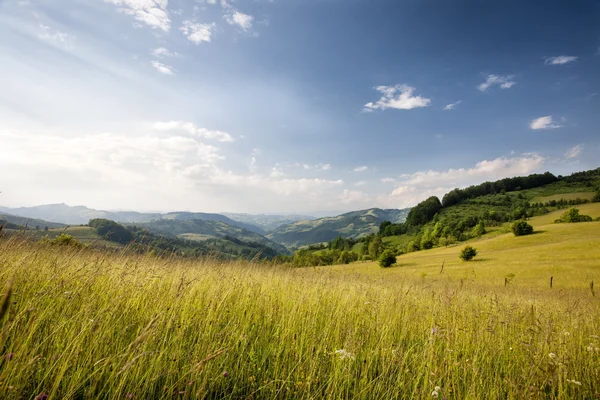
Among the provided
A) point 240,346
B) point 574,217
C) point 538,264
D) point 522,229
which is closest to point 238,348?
point 240,346

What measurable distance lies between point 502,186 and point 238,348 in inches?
8411

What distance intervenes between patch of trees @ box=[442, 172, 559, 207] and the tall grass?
177790 millimetres

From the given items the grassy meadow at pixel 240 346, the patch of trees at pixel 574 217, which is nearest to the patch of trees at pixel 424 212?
the patch of trees at pixel 574 217

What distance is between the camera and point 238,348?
142 inches

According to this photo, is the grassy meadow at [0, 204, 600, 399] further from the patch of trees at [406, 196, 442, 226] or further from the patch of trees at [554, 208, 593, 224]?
the patch of trees at [406, 196, 442, 226]

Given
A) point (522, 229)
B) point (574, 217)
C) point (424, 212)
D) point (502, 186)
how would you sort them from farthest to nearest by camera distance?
point (502, 186) < point (424, 212) < point (574, 217) < point (522, 229)

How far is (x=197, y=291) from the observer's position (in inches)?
215

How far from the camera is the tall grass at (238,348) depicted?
2521 mm

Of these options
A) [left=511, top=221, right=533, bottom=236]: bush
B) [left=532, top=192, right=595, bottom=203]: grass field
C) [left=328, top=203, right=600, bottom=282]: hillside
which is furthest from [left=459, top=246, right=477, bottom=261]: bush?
[left=532, top=192, right=595, bottom=203]: grass field

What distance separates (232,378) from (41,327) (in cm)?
225

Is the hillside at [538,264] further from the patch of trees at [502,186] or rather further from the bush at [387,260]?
the patch of trees at [502,186]

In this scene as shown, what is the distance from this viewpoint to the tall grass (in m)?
2.52

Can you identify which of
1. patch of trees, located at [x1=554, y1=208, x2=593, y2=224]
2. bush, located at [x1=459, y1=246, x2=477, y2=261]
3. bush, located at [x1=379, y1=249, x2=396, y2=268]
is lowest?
bush, located at [x1=379, y1=249, x2=396, y2=268]

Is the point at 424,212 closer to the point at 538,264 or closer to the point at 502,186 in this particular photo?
the point at 502,186
